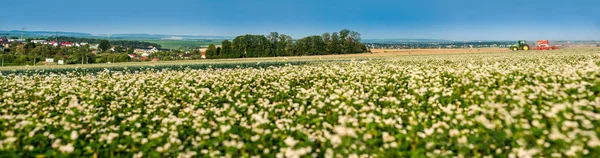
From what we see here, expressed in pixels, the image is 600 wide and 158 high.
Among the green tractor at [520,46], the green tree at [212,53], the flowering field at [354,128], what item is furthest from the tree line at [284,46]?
the flowering field at [354,128]

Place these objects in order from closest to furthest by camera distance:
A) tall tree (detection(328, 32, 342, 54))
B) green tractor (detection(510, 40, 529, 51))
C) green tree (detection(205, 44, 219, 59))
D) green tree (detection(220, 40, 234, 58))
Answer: green tractor (detection(510, 40, 529, 51)), green tree (detection(205, 44, 219, 59)), green tree (detection(220, 40, 234, 58)), tall tree (detection(328, 32, 342, 54))

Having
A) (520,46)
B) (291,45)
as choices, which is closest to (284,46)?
(291,45)

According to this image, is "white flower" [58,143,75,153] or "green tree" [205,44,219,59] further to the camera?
"green tree" [205,44,219,59]

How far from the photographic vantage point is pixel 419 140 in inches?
247

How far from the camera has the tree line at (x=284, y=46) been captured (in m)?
107

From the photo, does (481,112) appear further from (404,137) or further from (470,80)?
(470,80)

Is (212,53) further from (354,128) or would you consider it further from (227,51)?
(354,128)

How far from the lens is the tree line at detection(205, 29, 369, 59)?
350ft

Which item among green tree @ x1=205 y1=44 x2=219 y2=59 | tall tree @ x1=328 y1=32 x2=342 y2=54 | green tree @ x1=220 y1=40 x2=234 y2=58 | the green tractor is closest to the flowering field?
the green tractor

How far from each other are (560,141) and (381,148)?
7.57ft

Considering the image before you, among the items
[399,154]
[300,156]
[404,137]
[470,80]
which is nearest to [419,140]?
[404,137]

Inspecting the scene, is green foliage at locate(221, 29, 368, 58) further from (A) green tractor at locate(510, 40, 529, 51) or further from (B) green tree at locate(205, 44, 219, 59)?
(A) green tractor at locate(510, 40, 529, 51)

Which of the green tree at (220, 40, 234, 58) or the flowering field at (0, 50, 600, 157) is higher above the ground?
the green tree at (220, 40, 234, 58)

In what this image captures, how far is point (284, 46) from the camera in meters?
115
